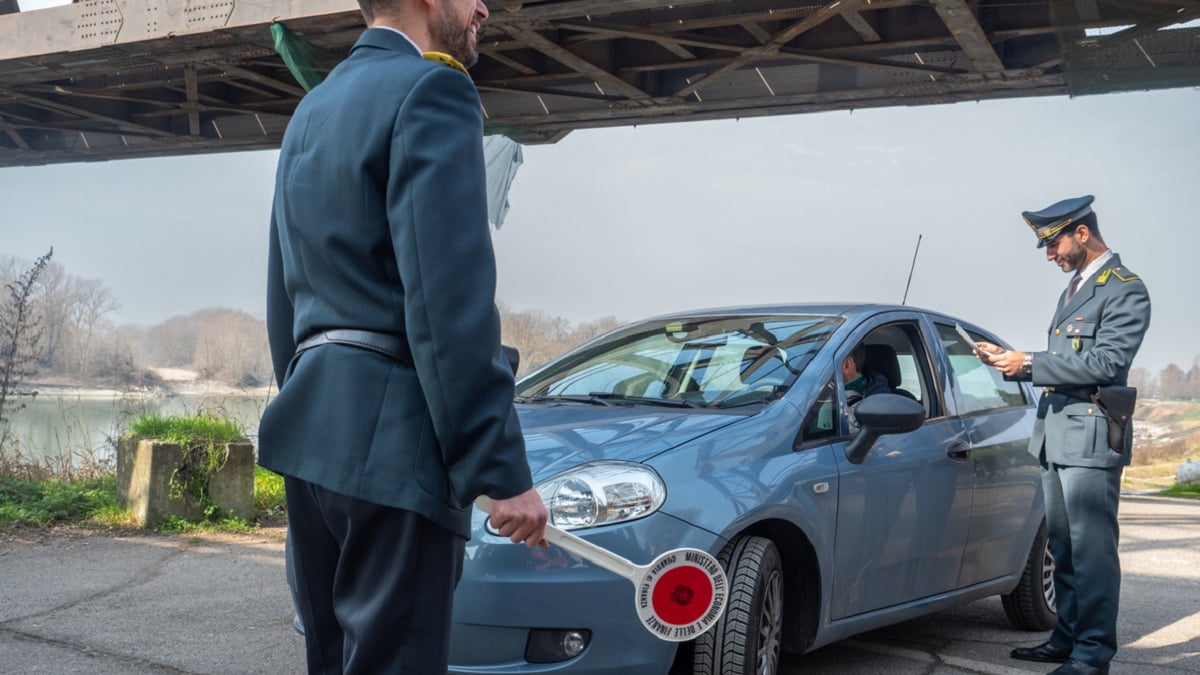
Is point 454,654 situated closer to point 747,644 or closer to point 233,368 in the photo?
point 747,644

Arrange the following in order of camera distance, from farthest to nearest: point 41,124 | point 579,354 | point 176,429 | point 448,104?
point 41,124, point 176,429, point 579,354, point 448,104

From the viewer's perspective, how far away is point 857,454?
4.51 m

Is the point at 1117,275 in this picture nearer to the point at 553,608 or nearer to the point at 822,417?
the point at 822,417

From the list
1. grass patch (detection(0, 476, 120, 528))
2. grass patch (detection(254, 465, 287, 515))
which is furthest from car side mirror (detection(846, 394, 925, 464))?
grass patch (detection(0, 476, 120, 528))

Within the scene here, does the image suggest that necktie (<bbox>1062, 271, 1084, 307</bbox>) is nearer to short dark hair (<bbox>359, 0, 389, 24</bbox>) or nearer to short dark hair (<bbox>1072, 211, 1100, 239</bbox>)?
short dark hair (<bbox>1072, 211, 1100, 239</bbox>)

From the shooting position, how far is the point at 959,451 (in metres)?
5.13

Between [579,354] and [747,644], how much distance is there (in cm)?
201

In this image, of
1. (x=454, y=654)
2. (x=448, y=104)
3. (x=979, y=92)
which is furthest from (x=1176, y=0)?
(x=448, y=104)

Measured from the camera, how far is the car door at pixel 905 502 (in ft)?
14.6

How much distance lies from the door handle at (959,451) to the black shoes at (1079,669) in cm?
93

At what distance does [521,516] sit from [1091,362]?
11.8 ft

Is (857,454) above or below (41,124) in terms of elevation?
below

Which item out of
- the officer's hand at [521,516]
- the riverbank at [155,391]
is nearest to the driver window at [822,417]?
the officer's hand at [521,516]

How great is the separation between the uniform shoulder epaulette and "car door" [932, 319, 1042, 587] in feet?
2.55
